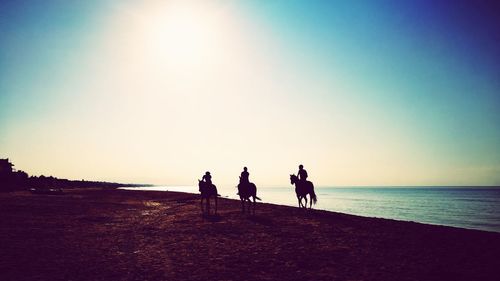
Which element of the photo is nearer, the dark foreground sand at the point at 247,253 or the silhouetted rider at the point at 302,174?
the dark foreground sand at the point at 247,253

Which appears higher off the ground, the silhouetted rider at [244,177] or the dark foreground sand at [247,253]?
the silhouetted rider at [244,177]

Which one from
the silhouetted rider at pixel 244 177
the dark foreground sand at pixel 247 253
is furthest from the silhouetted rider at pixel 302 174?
the dark foreground sand at pixel 247 253

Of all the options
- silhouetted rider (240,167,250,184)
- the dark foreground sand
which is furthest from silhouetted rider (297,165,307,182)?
the dark foreground sand

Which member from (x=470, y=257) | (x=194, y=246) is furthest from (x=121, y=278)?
(x=470, y=257)

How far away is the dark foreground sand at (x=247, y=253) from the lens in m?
8.43

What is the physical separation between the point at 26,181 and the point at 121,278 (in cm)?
8260

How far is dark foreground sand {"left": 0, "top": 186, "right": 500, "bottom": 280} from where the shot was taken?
8.43m

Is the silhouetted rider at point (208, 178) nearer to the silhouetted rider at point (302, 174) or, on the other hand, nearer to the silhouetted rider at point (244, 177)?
the silhouetted rider at point (244, 177)

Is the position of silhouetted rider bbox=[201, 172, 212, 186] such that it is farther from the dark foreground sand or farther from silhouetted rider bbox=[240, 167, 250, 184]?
the dark foreground sand

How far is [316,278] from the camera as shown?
7.94m

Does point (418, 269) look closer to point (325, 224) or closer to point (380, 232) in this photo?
point (380, 232)

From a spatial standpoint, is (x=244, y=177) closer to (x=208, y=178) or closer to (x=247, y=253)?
(x=208, y=178)

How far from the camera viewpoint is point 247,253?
35.8 ft

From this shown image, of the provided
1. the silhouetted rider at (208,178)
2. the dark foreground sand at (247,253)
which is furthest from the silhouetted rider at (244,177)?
the dark foreground sand at (247,253)
